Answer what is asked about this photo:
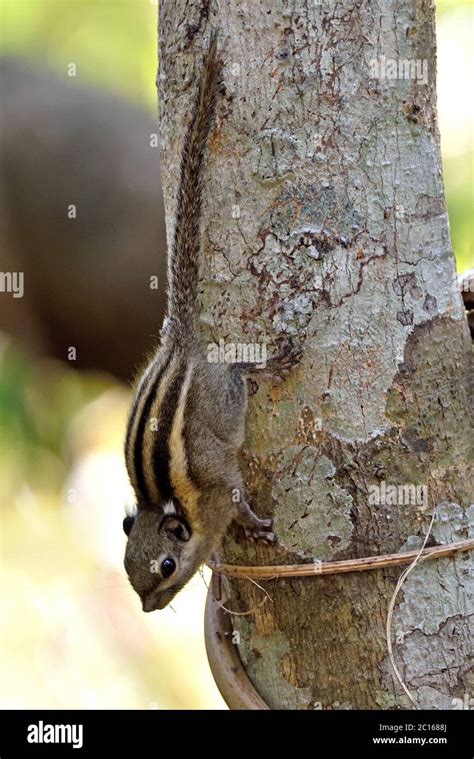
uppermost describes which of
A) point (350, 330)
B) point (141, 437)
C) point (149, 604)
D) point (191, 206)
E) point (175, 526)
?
point (191, 206)

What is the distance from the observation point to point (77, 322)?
4582mm

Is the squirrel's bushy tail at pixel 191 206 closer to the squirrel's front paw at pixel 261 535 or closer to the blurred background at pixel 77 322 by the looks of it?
the squirrel's front paw at pixel 261 535

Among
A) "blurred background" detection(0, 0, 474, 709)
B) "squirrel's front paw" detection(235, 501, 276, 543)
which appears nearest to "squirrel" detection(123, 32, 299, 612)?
"squirrel's front paw" detection(235, 501, 276, 543)

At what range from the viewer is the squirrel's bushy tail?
2.00 metres

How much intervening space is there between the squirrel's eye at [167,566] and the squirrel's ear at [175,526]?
8 cm

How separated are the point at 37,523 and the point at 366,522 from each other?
3.40 metres

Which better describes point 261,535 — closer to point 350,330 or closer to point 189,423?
point 189,423

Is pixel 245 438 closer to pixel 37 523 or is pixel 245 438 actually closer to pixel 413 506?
pixel 413 506

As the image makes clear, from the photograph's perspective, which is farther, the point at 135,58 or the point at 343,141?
the point at 135,58

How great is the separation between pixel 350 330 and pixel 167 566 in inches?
31.3

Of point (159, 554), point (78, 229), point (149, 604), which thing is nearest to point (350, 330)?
point (159, 554)

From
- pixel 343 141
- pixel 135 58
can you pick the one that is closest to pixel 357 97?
pixel 343 141

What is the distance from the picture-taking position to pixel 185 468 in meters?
2.11
